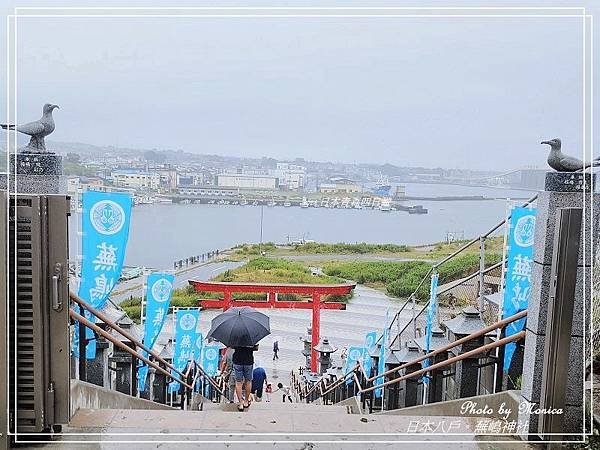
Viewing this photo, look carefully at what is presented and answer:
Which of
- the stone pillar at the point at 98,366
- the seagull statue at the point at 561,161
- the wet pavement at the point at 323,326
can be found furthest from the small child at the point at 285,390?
the seagull statue at the point at 561,161

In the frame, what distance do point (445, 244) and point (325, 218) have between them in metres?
3.52

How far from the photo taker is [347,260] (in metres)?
12.9

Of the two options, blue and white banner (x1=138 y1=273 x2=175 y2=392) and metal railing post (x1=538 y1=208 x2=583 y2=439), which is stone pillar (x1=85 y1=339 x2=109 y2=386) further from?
metal railing post (x1=538 y1=208 x2=583 y2=439)

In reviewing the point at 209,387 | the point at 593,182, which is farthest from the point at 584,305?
the point at 209,387

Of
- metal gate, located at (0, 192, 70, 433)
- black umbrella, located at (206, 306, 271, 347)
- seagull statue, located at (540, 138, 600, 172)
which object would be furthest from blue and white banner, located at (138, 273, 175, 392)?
seagull statue, located at (540, 138, 600, 172)

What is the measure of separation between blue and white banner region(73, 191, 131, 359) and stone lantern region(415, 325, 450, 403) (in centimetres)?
252

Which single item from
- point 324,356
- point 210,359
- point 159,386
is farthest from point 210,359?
point 159,386

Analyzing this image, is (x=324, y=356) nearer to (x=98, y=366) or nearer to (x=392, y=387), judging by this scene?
(x=392, y=387)

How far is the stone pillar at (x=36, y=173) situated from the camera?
7.95 ft

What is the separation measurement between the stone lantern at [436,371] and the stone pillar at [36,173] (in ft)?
8.31

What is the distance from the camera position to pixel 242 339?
4.43 metres

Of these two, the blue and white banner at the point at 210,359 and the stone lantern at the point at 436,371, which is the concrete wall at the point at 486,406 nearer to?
the stone lantern at the point at 436,371

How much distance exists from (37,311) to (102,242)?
7.12 ft

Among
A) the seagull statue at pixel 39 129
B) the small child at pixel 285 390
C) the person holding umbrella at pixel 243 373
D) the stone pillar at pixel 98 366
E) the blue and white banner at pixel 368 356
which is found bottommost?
the small child at pixel 285 390
